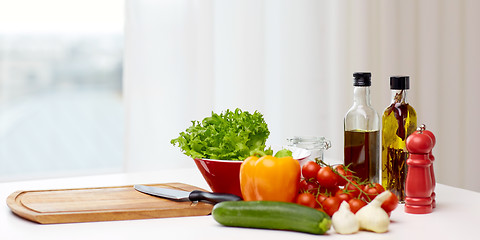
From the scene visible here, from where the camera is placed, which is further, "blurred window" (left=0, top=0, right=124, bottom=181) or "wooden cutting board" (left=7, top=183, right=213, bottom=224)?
"blurred window" (left=0, top=0, right=124, bottom=181)

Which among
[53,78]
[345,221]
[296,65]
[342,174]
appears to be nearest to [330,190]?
[342,174]

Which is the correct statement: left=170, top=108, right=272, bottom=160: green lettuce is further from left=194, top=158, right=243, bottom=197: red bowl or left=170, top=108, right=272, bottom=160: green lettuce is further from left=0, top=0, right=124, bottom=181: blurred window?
left=0, top=0, right=124, bottom=181: blurred window

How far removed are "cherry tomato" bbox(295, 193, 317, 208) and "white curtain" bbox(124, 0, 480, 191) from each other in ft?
5.23

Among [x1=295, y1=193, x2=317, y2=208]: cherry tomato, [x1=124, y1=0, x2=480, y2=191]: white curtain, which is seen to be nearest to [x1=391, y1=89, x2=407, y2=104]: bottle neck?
[x1=295, y1=193, x2=317, y2=208]: cherry tomato

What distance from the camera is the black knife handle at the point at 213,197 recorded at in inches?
48.0

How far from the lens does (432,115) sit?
317 cm

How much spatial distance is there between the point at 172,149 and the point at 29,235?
1619 millimetres

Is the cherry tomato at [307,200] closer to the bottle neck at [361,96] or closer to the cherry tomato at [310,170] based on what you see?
the cherry tomato at [310,170]

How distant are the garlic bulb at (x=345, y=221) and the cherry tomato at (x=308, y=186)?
0.13m

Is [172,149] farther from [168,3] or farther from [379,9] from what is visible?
[379,9]

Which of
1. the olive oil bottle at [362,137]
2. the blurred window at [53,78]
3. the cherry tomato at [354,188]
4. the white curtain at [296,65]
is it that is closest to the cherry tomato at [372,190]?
the cherry tomato at [354,188]

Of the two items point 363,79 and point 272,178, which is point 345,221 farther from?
point 363,79

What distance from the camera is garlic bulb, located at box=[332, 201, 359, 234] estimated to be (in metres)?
1.08

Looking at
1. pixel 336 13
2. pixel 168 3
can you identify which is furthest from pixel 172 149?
pixel 336 13
